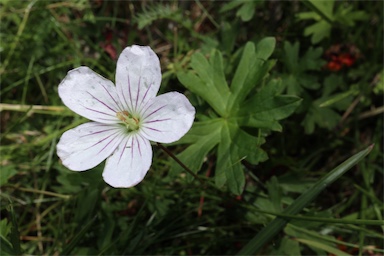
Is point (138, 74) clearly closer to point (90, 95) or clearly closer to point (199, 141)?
point (90, 95)

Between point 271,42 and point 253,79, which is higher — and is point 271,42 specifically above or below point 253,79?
above

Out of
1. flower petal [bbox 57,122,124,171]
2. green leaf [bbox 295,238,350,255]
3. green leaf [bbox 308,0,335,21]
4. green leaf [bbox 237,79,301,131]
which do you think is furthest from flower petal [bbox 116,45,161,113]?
green leaf [bbox 308,0,335,21]

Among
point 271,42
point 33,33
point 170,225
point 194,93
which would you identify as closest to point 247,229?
point 170,225

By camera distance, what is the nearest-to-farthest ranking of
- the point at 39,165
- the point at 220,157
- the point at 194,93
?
the point at 220,157 → the point at 194,93 → the point at 39,165

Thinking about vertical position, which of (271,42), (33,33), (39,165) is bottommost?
→ (39,165)

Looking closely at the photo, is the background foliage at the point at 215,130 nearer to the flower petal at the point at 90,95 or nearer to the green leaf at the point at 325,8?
the green leaf at the point at 325,8

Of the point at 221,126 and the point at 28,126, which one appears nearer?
the point at 221,126

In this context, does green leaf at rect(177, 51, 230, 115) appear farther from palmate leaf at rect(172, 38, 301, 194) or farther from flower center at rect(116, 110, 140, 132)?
flower center at rect(116, 110, 140, 132)

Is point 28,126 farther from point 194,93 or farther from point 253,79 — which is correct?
point 253,79
